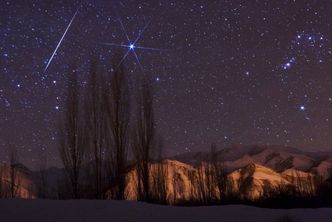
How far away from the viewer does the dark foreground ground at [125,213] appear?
6207 mm

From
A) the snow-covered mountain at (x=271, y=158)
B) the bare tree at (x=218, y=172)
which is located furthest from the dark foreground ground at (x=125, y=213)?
the snow-covered mountain at (x=271, y=158)

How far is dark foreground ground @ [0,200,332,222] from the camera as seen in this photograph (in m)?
6.21

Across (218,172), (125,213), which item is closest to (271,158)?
(218,172)

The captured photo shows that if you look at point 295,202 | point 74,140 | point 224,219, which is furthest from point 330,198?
point 74,140

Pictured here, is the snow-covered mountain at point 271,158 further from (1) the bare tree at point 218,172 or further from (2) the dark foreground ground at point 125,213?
(2) the dark foreground ground at point 125,213

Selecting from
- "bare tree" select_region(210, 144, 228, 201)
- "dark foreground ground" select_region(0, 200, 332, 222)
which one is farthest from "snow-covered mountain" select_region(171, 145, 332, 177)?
"dark foreground ground" select_region(0, 200, 332, 222)

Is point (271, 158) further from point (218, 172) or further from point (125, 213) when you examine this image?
point (125, 213)

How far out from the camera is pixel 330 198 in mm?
12906

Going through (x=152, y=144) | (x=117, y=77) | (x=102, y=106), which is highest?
(x=117, y=77)

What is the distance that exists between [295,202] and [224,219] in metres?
5.46

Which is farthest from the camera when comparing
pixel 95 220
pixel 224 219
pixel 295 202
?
pixel 295 202

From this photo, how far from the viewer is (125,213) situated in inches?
255

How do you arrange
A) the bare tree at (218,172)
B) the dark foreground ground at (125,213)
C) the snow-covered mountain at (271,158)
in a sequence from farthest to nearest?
the snow-covered mountain at (271,158) → the bare tree at (218,172) → the dark foreground ground at (125,213)

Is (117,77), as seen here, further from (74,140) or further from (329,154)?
(329,154)
